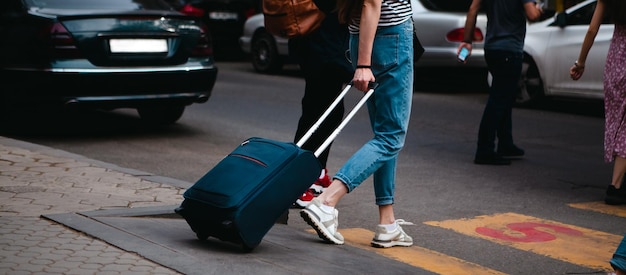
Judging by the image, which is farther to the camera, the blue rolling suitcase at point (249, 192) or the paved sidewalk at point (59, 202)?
the blue rolling suitcase at point (249, 192)

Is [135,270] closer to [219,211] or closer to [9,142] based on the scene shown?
[219,211]

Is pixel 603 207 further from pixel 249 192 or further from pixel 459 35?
pixel 459 35

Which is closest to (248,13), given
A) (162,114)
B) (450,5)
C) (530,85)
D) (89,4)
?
(450,5)

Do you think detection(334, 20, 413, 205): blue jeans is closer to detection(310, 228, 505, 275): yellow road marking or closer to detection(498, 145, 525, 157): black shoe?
detection(310, 228, 505, 275): yellow road marking

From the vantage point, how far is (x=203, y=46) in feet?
33.7

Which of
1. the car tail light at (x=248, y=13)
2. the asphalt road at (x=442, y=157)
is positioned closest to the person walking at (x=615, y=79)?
the asphalt road at (x=442, y=157)

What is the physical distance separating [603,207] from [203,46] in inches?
173

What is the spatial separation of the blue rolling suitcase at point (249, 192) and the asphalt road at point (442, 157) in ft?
3.75

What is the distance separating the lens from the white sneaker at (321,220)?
5459 millimetres

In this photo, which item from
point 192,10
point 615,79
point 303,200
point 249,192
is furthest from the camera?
point 192,10

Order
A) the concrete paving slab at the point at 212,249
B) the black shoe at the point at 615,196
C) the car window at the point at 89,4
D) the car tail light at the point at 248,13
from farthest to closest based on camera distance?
the car tail light at the point at 248,13
the car window at the point at 89,4
the black shoe at the point at 615,196
the concrete paving slab at the point at 212,249

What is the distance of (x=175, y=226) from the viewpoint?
5719mm

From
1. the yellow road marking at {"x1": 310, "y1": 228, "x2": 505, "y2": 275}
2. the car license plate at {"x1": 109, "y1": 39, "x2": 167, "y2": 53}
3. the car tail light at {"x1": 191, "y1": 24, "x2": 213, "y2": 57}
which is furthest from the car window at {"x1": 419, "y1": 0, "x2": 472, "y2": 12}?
the yellow road marking at {"x1": 310, "y1": 228, "x2": 505, "y2": 275}

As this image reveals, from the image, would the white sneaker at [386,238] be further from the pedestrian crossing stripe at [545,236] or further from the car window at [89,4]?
the car window at [89,4]
